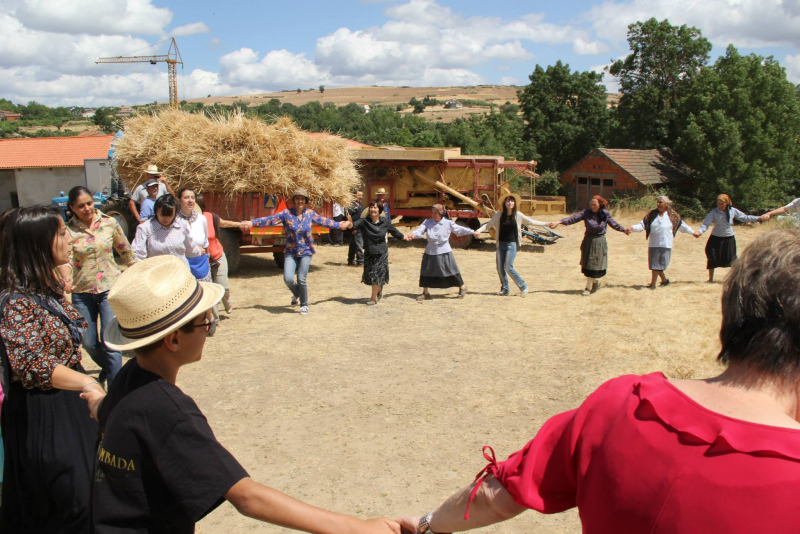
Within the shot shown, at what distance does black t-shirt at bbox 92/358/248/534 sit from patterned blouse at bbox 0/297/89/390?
1123 millimetres

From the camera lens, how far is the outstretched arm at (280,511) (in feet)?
5.74

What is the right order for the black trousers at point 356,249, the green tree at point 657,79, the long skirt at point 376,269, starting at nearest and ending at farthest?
the long skirt at point 376,269 → the black trousers at point 356,249 → the green tree at point 657,79

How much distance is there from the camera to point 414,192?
15984 millimetres

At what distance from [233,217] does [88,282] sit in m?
6.11

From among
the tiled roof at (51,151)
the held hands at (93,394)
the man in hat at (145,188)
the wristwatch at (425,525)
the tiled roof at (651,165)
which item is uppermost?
the tiled roof at (51,151)

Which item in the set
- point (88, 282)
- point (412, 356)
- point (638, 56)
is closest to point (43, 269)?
point (88, 282)

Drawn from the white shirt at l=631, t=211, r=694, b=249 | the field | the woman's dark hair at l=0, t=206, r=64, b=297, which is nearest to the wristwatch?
the woman's dark hair at l=0, t=206, r=64, b=297

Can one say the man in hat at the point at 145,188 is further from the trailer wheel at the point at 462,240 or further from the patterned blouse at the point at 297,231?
the trailer wheel at the point at 462,240

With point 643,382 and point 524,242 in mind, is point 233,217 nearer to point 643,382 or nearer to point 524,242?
point 524,242

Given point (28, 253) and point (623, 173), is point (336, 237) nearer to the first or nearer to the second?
point (28, 253)

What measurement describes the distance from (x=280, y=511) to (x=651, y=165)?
30317mm

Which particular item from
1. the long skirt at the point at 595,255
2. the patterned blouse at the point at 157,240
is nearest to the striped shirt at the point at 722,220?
the long skirt at the point at 595,255

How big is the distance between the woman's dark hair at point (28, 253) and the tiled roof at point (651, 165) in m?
27.4

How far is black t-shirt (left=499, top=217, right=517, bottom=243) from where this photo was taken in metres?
9.83
